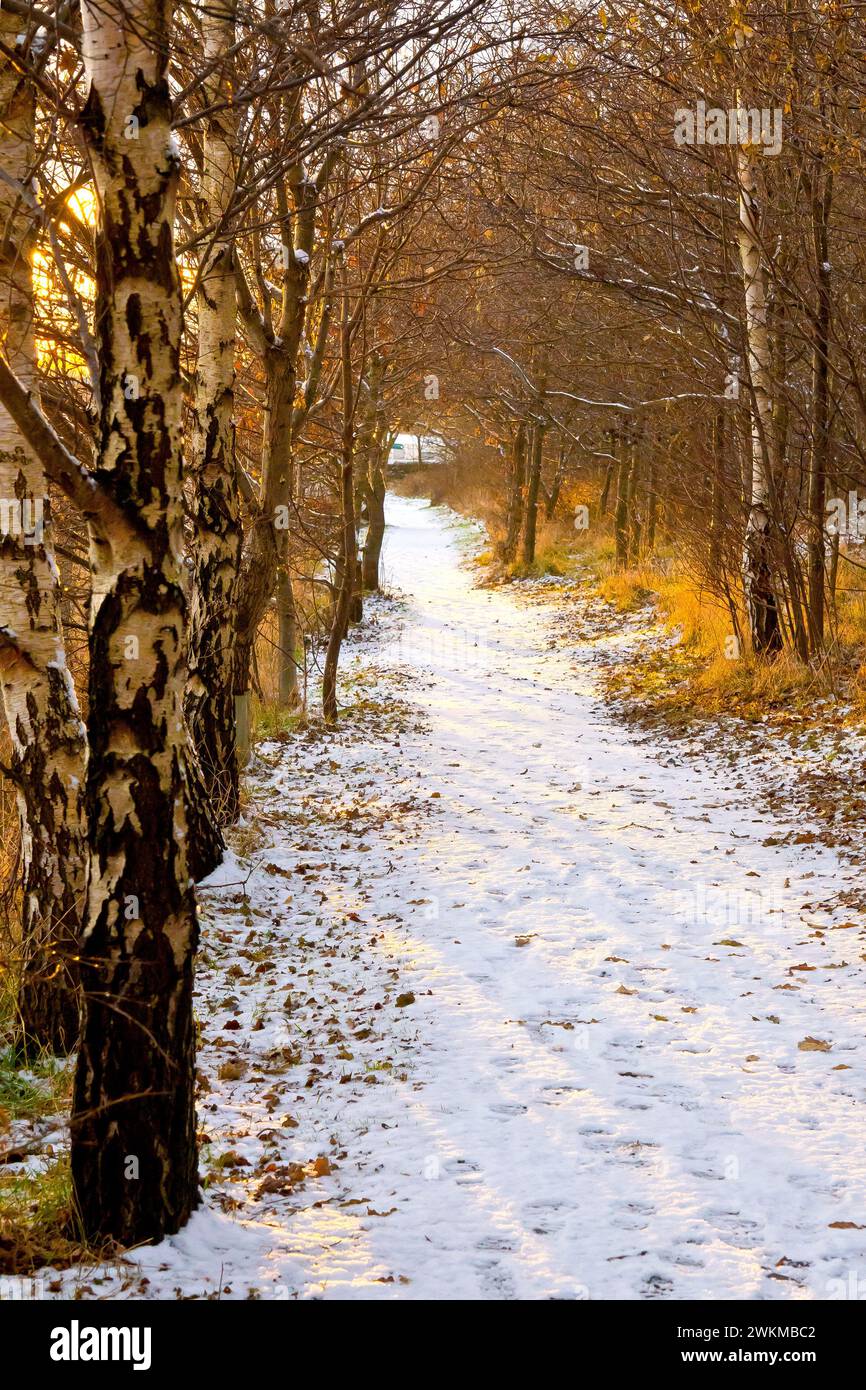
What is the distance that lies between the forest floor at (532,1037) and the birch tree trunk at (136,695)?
0.37 meters

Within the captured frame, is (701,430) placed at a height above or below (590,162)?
below

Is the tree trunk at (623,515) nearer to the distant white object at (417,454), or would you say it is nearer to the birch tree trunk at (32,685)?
the birch tree trunk at (32,685)

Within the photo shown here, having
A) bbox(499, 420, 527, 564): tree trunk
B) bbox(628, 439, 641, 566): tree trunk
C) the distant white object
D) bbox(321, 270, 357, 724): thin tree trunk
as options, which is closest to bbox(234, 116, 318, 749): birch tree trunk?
bbox(321, 270, 357, 724): thin tree trunk

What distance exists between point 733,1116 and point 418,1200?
4.28 ft

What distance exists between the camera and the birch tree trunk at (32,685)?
395cm

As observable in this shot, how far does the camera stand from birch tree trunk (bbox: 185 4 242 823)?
6.39m

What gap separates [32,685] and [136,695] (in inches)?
53.0

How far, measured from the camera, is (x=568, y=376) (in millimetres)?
22406

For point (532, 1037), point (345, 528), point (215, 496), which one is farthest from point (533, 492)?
point (532, 1037)

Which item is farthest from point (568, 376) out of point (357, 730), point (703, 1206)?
point (703, 1206)

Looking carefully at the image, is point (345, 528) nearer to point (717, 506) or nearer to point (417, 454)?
point (717, 506)

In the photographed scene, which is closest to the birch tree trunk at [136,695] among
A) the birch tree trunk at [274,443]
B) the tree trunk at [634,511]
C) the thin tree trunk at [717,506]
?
the birch tree trunk at [274,443]

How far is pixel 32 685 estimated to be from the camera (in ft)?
13.5
